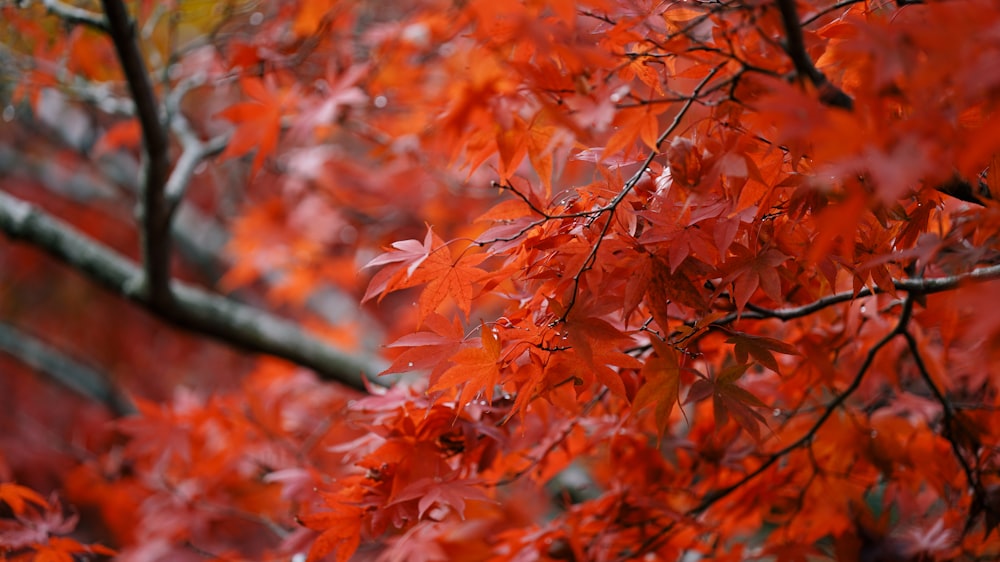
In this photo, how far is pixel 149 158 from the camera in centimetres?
146

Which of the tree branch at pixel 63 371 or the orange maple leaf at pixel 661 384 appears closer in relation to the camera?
the orange maple leaf at pixel 661 384

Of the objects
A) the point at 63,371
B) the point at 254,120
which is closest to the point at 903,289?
the point at 254,120

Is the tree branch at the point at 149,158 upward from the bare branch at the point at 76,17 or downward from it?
downward

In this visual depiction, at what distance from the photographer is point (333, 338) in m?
2.87

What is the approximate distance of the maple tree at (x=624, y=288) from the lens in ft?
1.96

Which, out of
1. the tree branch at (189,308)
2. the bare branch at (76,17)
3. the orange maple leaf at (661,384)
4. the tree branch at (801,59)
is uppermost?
the tree branch at (801,59)

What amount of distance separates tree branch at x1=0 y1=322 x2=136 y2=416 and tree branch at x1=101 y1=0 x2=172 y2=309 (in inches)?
39.7

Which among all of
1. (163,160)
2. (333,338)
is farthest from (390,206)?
(163,160)

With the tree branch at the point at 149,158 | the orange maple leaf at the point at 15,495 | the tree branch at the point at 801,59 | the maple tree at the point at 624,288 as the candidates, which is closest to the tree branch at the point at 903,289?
the maple tree at the point at 624,288

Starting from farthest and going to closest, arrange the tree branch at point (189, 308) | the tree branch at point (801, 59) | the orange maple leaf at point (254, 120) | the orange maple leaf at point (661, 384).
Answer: the tree branch at point (189, 308) → the orange maple leaf at point (254, 120) → the orange maple leaf at point (661, 384) → the tree branch at point (801, 59)

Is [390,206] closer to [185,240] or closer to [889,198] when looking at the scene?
[185,240]

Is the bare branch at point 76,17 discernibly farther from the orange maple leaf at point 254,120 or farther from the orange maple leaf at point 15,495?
the orange maple leaf at point 15,495

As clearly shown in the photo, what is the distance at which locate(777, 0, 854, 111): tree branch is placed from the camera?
57 centimetres

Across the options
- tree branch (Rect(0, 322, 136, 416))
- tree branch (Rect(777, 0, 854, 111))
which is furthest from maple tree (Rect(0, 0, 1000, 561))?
tree branch (Rect(0, 322, 136, 416))
